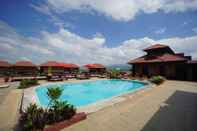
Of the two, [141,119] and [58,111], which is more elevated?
[58,111]

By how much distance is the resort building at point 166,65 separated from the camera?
19703 mm

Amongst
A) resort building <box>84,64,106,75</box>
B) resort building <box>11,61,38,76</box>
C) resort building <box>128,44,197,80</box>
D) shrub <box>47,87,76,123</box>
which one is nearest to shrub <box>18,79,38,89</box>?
shrub <box>47,87,76,123</box>

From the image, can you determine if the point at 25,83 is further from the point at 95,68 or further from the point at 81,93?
the point at 95,68

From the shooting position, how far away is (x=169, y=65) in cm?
2114

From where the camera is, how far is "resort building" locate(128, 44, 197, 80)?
19703 mm

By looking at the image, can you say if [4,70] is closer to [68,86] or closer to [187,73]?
[68,86]

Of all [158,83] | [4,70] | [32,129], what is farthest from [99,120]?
[4,70]

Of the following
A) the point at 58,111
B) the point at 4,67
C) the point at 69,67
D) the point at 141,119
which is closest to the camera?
the point at 58,111

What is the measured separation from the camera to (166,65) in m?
21.5

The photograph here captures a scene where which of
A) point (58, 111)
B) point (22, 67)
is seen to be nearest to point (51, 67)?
point (22, 67)

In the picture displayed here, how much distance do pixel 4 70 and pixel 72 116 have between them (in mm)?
28482

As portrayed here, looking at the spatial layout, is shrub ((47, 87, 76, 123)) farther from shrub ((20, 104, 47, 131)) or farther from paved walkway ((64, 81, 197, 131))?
paved walkway ((64, 81, 197, 131))

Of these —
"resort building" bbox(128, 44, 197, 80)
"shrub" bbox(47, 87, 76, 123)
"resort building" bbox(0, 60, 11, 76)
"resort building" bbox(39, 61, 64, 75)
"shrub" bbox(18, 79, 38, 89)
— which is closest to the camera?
"shrub" bbox(47, 87, 76, 123)

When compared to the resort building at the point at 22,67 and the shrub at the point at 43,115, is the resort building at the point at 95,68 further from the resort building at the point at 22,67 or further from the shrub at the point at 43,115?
the shrub at the point at 43,115
